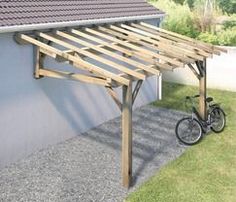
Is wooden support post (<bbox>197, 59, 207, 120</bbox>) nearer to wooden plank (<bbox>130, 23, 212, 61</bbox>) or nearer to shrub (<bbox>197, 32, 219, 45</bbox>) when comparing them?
wooden plank (<bbox>130, 23, 212, 61</bbox>)

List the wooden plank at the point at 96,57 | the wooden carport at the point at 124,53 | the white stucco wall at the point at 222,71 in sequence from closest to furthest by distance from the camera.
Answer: the wooden plank at the point at 96,57 → the wooden carport at the point at 124,53 → the white stucco wall at the point at 222,71

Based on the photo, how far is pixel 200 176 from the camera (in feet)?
33.6

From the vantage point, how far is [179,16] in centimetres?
2309

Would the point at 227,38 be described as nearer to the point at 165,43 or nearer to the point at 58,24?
the point at 165,43

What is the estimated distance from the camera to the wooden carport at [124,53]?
918cm

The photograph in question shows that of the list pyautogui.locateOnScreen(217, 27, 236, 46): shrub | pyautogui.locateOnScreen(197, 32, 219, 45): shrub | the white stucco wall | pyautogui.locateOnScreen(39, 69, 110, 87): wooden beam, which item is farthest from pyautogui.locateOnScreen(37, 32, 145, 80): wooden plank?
pyautogui.locateOnScreen(217, 27, 236, 46): shrub

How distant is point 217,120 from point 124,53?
4.29 meters

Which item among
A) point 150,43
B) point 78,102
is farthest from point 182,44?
point 78,102

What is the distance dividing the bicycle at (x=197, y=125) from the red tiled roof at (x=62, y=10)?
429cm

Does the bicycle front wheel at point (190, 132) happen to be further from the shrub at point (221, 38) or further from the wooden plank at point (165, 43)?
the shrub at point (221, 38)

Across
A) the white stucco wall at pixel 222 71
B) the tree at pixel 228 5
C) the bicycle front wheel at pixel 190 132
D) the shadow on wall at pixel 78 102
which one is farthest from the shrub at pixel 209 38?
the tree at pixel 228 5

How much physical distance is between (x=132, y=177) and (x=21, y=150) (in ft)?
10.9

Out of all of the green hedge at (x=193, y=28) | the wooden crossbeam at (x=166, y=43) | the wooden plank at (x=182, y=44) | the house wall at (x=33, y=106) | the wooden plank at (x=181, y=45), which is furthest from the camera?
the green hedge at (x=193, y=28)

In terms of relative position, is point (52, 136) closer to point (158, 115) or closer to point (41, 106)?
point (41, 106)
